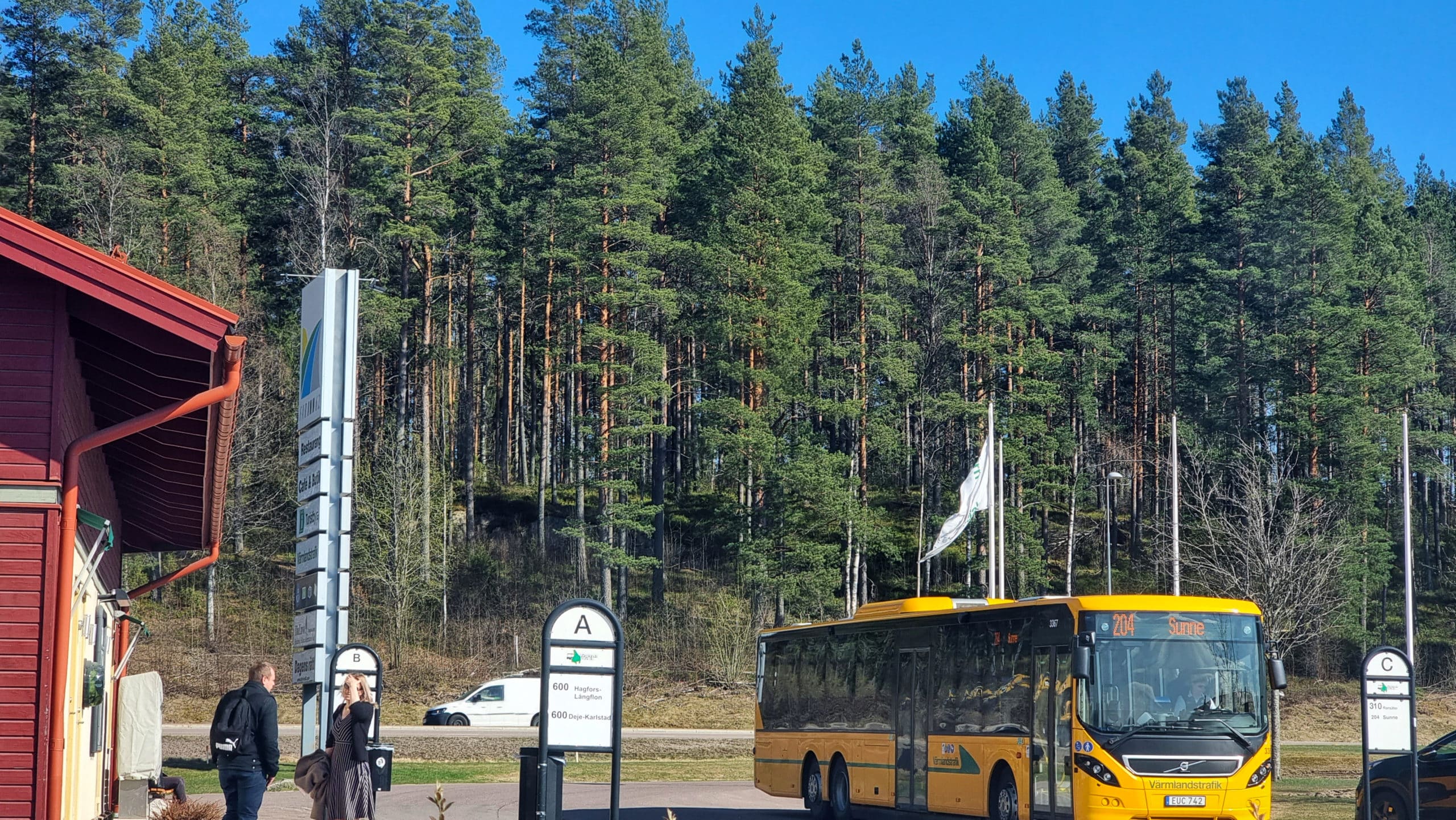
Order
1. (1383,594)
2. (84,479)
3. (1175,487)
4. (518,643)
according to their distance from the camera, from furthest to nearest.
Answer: (1383,594) < (518,643) < (1175,487) < (84,479)

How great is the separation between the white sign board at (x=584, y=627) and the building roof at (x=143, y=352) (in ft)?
10.0

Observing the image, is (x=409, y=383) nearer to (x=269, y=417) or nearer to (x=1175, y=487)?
(x=269, y=417)

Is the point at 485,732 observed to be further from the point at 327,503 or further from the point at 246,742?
the point at 327,503

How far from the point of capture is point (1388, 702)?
49.2 ft

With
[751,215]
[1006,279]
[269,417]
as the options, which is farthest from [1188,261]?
[269,417]

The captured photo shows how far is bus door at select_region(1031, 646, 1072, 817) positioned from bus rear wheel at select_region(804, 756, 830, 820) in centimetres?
595

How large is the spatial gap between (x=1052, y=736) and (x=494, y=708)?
2735cm

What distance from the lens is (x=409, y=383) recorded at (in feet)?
215

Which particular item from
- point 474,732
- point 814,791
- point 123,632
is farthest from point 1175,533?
point 123,632

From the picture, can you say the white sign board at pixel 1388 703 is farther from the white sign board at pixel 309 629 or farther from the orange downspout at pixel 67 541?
the orange downspout at pixel 67 541

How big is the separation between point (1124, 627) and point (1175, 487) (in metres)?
20.8

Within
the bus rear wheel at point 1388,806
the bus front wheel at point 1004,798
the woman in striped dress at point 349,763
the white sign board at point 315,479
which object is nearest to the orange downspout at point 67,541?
the white sign board at point 315,479

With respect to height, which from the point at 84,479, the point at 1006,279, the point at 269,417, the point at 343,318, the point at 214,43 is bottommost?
the point at 84,479

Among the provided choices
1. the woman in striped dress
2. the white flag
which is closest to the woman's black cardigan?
the woman in striped dress
